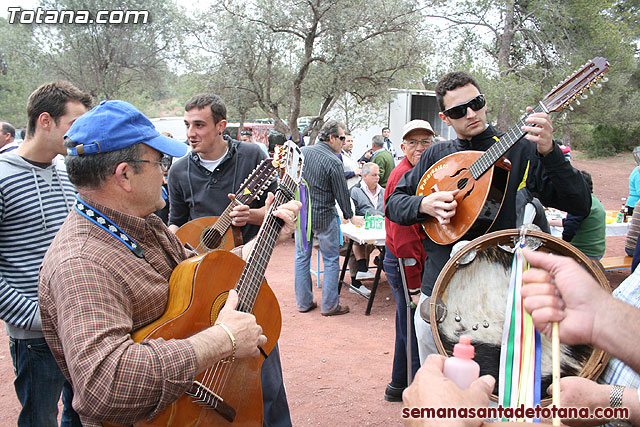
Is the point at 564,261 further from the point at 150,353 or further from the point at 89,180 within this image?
the point at 89,180

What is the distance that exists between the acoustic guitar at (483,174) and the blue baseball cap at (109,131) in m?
1.59

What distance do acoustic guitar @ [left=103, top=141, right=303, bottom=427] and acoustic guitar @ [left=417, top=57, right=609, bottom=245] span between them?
1013mm

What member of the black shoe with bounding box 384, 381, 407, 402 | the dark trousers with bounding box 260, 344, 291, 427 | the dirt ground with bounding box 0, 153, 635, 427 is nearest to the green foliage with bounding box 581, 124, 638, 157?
the dirt ground with bounding box 0, 153, 635, 427

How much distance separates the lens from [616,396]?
1654 mm

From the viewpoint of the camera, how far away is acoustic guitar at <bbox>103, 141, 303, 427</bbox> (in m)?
1.79

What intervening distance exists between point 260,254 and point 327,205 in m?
3.95

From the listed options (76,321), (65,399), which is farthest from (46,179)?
(76,321)

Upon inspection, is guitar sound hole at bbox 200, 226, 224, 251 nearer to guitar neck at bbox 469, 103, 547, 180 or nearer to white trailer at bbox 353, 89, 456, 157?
guitar neck at bbox 469, 103, 547, 180

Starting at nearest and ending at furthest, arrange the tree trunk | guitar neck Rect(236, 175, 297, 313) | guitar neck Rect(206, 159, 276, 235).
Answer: guitar neck Rect(236, 175, 297, 313) → guitar neck Rect(206, 159, 276, 235) → the tree trunk

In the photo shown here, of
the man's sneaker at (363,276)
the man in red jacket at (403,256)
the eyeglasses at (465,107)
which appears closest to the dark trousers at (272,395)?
the man in red jacket at (403,256)

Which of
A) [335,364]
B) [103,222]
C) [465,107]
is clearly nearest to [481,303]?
[465,107]

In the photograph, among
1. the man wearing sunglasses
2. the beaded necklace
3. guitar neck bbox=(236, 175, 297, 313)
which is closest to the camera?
the beaded necklace

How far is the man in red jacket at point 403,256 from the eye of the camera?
3.64m

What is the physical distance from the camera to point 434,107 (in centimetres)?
2125
